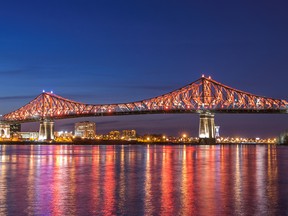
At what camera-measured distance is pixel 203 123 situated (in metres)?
97.9

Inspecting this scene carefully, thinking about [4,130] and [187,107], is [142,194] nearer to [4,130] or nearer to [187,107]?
[187,107]

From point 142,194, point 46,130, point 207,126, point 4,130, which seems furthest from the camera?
point 4,130

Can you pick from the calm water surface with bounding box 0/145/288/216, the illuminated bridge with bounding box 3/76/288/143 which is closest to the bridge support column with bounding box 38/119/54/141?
the illuminated bridge with bounding box 3/76/288/143

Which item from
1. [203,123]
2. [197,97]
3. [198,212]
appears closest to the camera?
[198,212]

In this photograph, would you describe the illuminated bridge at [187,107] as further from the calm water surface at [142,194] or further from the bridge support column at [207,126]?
the calm water surface at [142,194]

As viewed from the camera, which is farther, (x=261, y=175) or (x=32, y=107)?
(x=32, y=107)

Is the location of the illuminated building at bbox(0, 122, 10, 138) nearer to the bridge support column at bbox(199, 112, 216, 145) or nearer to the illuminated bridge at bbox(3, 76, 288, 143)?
the illuminated bridge at bbox(3, 76, 288, 143)

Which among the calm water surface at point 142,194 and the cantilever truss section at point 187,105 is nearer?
the calm water surface at point 142,194

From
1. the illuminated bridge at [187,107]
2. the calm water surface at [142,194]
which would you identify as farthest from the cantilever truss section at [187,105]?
the calm water surface at [142,194]

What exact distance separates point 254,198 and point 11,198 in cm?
716

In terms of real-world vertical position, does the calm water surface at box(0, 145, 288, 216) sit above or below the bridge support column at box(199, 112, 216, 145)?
below

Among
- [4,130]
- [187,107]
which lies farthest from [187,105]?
[4,130]

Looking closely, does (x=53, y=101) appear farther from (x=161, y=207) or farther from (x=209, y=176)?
(x=161, y=207)

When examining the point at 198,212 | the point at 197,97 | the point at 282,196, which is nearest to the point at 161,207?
the point at 198,212
